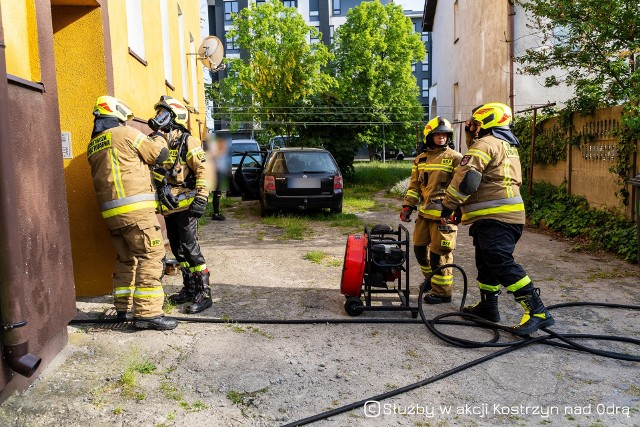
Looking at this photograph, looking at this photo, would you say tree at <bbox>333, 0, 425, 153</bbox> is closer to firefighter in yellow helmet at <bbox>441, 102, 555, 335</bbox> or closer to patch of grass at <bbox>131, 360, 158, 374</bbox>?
firefighter in yellow helmet at <bbox>441, 102, 555, 335</bbox>

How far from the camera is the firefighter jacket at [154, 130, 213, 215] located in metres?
5.10

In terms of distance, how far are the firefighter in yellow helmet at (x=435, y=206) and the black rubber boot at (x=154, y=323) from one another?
2464mm

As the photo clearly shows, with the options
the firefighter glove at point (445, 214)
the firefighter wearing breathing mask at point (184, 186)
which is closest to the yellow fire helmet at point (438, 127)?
the firefighter glove at point (445, 214)

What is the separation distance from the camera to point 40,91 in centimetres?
383

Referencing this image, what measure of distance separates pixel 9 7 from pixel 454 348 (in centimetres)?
393

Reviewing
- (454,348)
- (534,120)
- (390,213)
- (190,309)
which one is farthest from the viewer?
(390,213)

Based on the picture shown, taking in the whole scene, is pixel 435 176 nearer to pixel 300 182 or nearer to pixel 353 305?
pixel 353 305

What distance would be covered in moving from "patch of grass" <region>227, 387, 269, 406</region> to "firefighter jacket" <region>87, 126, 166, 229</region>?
1.84 metres

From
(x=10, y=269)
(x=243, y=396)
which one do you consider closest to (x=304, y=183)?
(x=243, y=396)

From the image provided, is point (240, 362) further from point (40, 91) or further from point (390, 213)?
point (390, 213)

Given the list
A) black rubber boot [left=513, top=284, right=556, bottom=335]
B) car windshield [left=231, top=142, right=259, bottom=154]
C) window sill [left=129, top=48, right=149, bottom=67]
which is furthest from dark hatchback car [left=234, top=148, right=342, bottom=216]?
car windshield [left=231, top=142, right=259, bottom=154]

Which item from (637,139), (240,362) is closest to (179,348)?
(240,362)

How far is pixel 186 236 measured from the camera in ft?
17.0

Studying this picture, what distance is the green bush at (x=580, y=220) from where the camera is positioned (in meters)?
7.52
